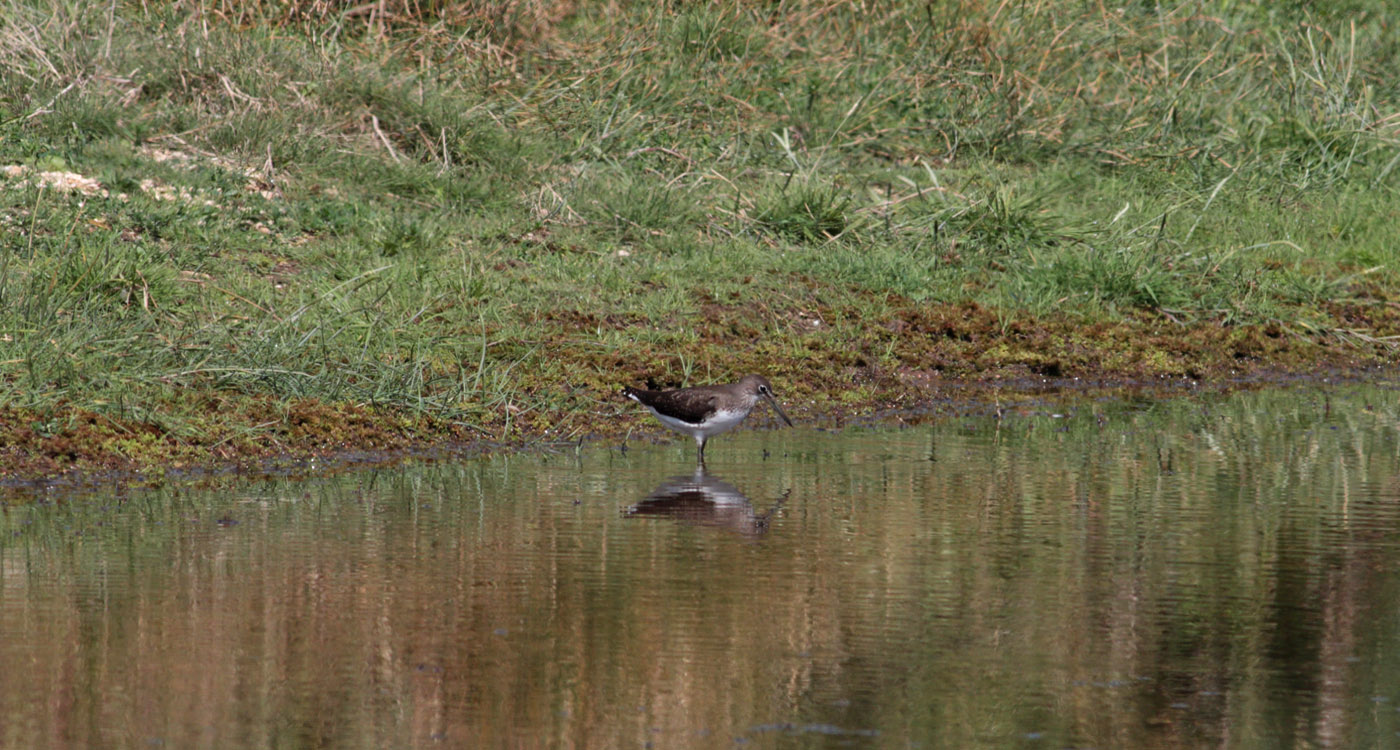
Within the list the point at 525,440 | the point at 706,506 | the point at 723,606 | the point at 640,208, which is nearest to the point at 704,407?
the point at 525,440

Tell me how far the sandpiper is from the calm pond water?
0.84ft

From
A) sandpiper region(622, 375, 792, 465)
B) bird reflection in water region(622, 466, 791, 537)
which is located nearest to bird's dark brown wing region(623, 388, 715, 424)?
sandpiper region(622, 375, 792, 465)

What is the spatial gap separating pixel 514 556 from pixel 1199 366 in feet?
28.1

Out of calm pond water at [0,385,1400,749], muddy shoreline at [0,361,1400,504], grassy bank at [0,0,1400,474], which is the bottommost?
calm pond water at [0,385,1400,749]

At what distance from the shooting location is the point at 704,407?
37.8ft

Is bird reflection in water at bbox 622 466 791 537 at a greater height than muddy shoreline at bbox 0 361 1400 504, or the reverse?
muddy shoreline at bbox 0 361 1400 504

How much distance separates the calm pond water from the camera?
20.8 ft

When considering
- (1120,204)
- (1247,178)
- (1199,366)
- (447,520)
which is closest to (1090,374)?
(1199,366)

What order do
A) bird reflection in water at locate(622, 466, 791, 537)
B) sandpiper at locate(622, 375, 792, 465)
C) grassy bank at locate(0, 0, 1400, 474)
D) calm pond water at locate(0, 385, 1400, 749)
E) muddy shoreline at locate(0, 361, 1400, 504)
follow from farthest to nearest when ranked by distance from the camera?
grassy bank at locate(0, 0, 1400, 474)
sandpiper at locate(622, 375, 792, 465)
muddy shoreline at locate(0, 361, 1400, 504)
bird reflection in water at locate(622, 466, 791, 537)
calm pond water at locate(0, 385, 1400, 749)

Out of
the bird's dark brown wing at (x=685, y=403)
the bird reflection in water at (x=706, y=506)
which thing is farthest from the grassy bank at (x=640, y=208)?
the bird reflection in water at (x=706, y=506)

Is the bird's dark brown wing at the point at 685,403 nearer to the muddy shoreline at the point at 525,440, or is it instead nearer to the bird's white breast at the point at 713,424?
the bird's white breast at the point at 713,424

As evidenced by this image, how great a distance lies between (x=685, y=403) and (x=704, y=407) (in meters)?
0.15

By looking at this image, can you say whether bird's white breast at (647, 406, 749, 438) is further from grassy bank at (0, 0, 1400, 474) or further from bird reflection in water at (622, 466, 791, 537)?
grassy bank at (0, 0, 1400, 474)

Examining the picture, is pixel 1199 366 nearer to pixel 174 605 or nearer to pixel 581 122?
pixel 581 122
